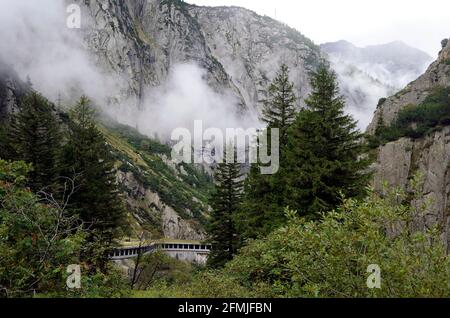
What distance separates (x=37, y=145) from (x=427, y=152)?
38.7 metres

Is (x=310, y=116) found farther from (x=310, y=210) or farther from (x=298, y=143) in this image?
(x=310, y=210)

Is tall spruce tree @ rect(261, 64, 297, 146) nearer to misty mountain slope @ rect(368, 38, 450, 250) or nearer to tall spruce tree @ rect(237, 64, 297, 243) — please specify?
tall spruce tree @ rect(237, 64, 297, 243)

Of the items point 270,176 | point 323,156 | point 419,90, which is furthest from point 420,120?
point 323,156

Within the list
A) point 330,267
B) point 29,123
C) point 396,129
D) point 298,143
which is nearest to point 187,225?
point 396,129

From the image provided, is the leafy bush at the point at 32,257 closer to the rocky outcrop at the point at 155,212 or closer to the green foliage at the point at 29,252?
the green foliage at the point at 29,252

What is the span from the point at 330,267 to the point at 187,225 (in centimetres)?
12915

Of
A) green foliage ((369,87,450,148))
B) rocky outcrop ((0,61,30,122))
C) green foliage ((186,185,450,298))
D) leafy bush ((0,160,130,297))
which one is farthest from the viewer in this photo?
rocky outcrop ((0,61,30,122))

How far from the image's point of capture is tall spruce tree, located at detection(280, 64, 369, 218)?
1950 centimetres

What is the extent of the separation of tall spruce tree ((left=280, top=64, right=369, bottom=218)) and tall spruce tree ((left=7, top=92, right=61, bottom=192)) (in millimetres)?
18840

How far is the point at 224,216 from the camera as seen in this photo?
38188 millimetres

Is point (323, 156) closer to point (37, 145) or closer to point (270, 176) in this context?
point (270, 176)

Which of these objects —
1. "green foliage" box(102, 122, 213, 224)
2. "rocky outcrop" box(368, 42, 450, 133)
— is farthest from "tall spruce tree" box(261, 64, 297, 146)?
"green foliage" box(102, 122, 213, 224)

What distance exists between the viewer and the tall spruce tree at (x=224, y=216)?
123 feet
